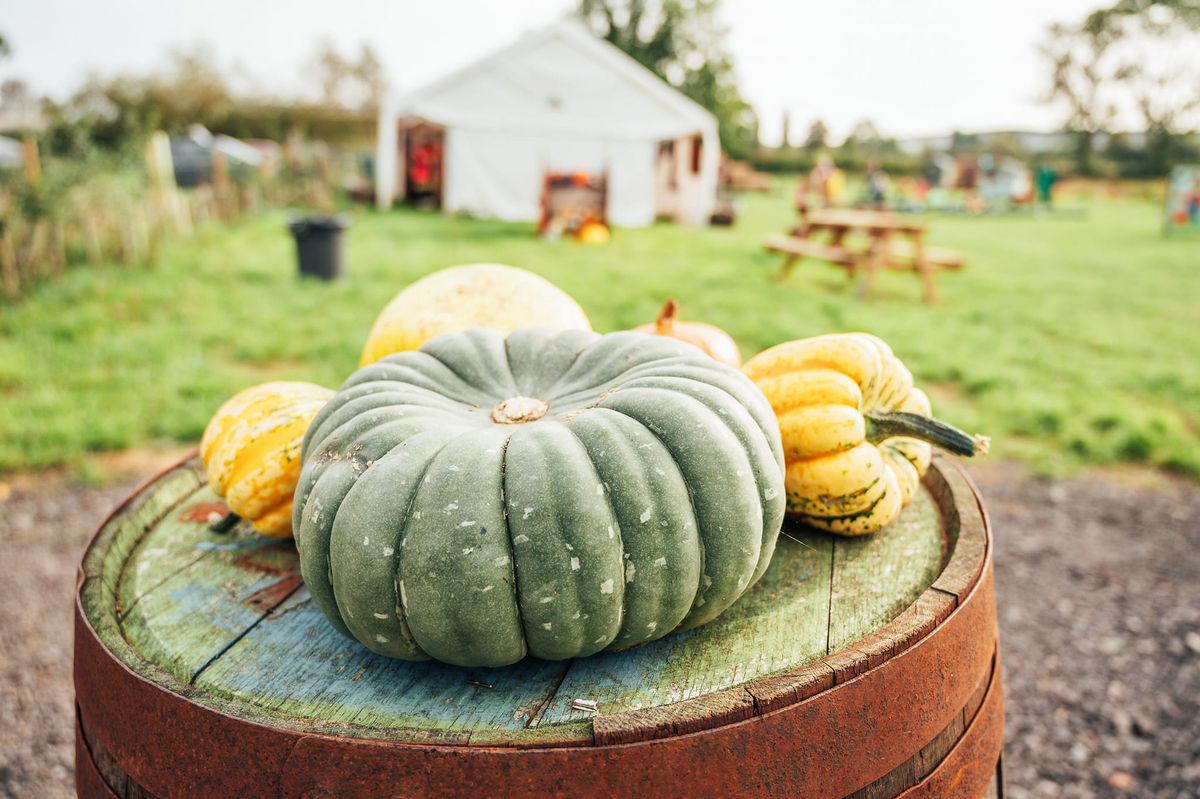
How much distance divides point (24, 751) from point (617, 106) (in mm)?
16042

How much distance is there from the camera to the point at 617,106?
56.0ft

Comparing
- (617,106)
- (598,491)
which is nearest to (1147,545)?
(598,491)

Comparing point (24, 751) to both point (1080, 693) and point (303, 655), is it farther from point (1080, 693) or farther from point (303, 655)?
point (1080, 693)

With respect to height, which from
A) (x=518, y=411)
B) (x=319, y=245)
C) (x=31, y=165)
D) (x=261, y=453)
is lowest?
(x=261, y=453)

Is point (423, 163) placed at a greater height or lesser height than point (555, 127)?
lesser

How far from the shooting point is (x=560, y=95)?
666 inches

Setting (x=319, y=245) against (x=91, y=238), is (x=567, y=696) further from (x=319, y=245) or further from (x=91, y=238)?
(x=91, y=238)

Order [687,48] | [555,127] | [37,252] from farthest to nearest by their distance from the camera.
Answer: [687,48] < [555,127] < [37,252]

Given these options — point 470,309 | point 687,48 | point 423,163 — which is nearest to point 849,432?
point 470,309

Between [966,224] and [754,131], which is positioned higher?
[754,131]

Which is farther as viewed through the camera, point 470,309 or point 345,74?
point 345,74

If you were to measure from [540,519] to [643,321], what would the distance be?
6.48 m

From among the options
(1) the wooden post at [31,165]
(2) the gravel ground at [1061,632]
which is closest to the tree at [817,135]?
(1) the wooden post at [31,165]

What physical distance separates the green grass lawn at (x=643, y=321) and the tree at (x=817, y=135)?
3464 cm
